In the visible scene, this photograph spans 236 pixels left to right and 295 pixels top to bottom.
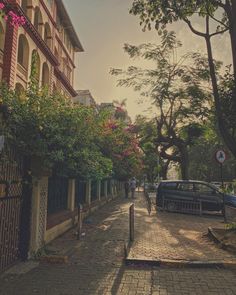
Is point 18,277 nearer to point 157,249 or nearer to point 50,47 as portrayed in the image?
point 157,249

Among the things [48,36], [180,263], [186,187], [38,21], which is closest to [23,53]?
[38,21]

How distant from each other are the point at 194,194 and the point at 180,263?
1058cm

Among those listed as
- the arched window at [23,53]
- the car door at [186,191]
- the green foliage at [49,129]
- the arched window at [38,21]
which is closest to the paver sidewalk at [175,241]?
the car door at [186,191]

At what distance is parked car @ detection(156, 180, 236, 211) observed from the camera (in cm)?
1725

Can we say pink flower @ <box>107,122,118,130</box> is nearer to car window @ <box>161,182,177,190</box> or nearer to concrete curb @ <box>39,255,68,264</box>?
car window @ <box>161,182,177,190</box>

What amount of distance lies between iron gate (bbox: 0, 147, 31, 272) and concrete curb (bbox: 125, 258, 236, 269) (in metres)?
2.49

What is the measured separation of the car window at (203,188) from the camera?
17.6 meters

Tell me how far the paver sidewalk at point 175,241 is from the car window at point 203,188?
2.30m

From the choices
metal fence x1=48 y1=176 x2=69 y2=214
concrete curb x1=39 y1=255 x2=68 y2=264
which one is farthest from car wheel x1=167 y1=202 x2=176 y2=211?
concrete curb x1=39 y1=255 x2=68 y2=264

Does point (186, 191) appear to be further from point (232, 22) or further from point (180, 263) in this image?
point (180, 263)

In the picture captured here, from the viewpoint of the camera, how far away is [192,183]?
18.0m

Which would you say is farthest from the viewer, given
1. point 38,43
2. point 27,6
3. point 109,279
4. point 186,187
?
point 38,43

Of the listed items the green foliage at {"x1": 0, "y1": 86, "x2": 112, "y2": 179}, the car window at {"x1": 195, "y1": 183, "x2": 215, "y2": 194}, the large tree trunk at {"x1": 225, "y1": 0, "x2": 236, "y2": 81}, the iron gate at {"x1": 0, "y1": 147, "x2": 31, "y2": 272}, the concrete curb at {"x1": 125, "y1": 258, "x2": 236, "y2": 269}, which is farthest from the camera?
the car window at {"x1": 195, "y1": 183, "x2": 215, "y2": 194}

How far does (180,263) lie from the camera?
752 centimetres
